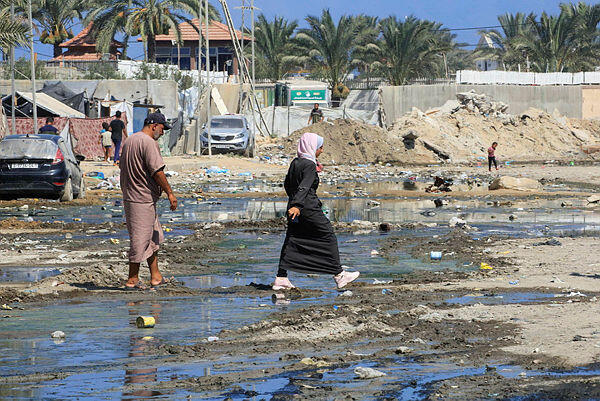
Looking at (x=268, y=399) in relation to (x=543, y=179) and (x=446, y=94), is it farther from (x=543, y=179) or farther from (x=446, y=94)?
(x=446, y=94)

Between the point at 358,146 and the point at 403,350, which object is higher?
the point at 403,350

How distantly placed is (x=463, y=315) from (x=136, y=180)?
3758 mm

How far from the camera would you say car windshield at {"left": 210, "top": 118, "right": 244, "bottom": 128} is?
1720 inches

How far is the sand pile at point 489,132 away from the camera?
52062 mm

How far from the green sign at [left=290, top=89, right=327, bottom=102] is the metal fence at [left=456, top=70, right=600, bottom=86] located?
8691 mm

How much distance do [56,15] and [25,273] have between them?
5411 cm

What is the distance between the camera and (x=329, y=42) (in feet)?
213

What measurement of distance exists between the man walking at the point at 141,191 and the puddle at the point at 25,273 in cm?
128

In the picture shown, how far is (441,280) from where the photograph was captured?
36.6 feet

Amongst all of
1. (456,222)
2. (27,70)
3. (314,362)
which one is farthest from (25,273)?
(27,70)

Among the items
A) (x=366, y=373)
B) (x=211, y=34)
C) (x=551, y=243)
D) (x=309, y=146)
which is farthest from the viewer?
(x=211, y=34)

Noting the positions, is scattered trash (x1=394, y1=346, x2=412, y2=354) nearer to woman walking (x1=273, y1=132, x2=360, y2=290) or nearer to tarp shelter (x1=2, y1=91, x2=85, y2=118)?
woman walking (x1=273, y1=132, x2=360, y2=290)

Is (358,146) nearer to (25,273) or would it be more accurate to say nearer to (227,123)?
(227,123)

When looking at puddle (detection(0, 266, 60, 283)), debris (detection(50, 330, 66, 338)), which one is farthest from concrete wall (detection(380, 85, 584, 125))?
debris (detection(50, 330, 66, 338))
